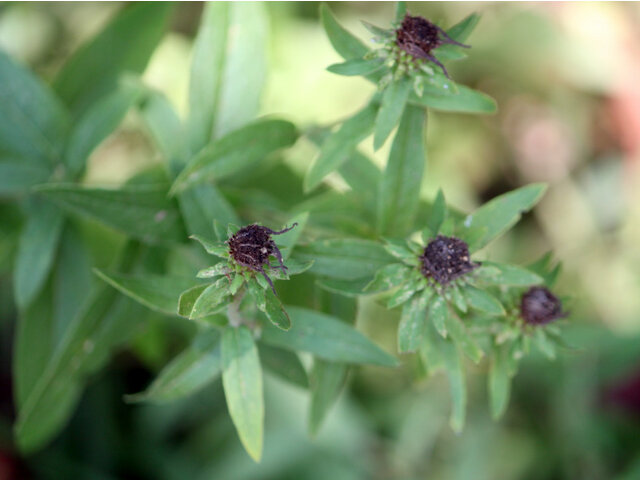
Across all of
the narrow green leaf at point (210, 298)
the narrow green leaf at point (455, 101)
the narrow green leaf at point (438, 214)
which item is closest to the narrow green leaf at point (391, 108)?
the narrow green leaf at point (455, 101)

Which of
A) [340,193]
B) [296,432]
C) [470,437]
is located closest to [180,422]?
[296,432]

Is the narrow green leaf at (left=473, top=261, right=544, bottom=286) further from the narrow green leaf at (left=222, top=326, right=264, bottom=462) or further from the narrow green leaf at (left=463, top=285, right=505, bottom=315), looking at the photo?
the narrow green leaf at (left=222, top=326, right=264, bottom=462)

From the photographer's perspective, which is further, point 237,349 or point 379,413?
point 379,413

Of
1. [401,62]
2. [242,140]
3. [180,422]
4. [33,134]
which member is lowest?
[180,422]

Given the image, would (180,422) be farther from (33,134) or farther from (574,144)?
(574,144)

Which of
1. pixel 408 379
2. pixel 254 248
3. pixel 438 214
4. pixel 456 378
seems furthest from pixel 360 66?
pixel 408 379

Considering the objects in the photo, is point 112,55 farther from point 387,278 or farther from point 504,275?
point 504,275

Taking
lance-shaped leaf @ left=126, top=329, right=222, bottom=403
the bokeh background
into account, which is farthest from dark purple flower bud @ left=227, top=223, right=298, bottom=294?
the bokeh background
